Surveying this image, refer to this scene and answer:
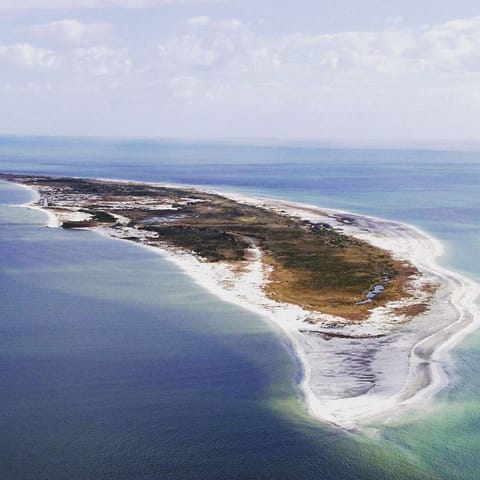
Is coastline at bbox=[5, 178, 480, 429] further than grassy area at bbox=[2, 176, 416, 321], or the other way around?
grassy area at bbox=[2, 176, 416, 321]

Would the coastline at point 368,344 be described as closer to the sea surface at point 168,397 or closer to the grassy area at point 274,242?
the sea surface at point 168,397

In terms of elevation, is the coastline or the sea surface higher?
the coastline

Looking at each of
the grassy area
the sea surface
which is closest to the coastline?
the sea surface

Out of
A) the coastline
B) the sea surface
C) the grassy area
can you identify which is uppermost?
the grassy area

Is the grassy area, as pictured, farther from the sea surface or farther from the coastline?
the sea surface

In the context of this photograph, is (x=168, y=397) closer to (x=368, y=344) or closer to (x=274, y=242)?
(x=368, y=344)

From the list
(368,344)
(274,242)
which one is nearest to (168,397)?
(368,344)

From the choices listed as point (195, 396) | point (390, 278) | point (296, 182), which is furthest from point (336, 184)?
point (195, 396)

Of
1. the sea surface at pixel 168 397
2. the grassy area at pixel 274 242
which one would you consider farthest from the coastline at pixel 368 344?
the grassy area at pixel 274 242

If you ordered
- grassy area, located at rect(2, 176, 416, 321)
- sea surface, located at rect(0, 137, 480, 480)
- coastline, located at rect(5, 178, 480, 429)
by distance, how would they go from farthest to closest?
grassy area, located at rect(2, 176, 416, 321) → coastline, located at rect(5, 178, 480, 429) → sea surface, located at rect(0, 137, 480, 480)
